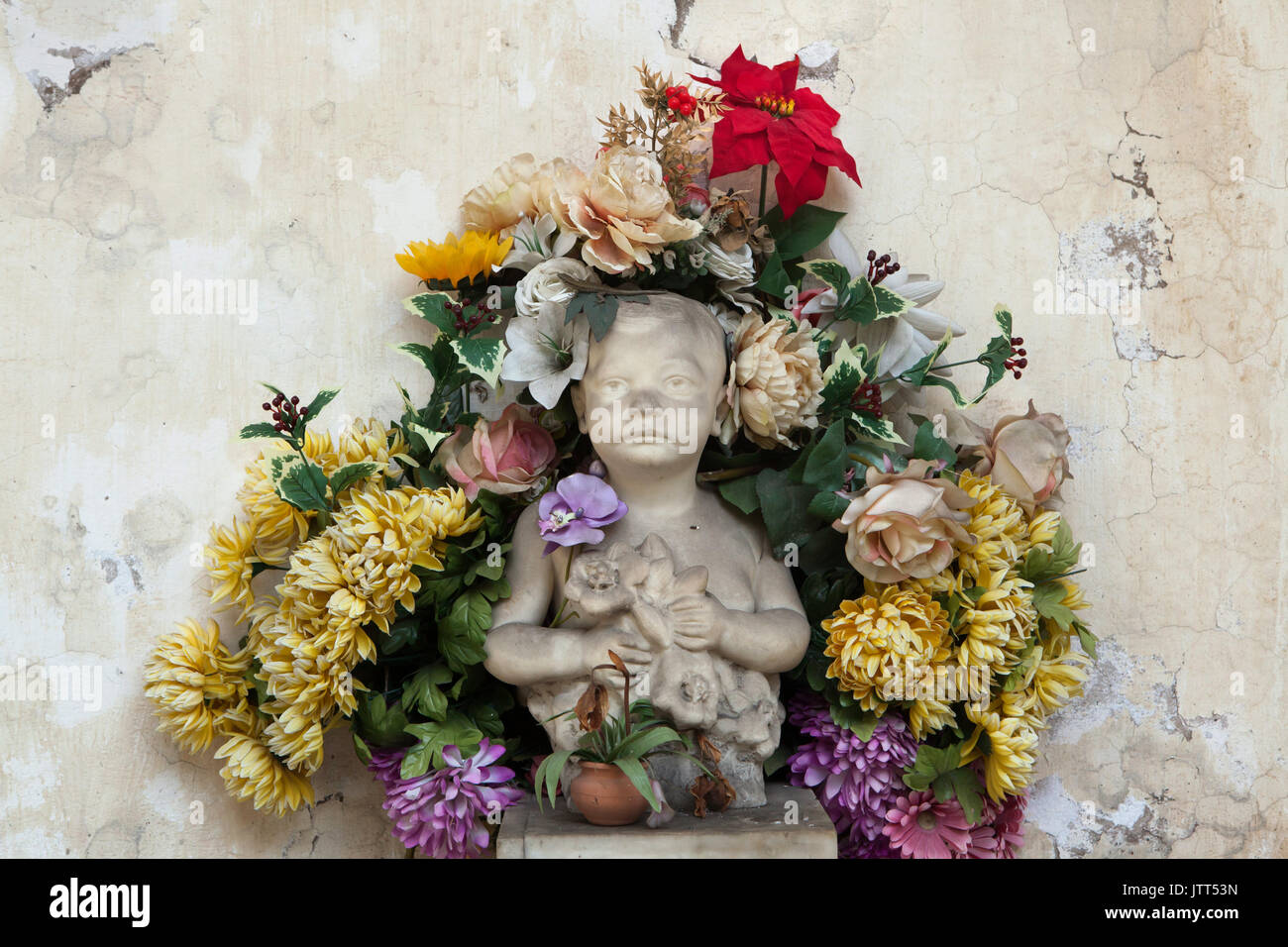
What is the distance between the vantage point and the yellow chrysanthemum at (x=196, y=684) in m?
1.50

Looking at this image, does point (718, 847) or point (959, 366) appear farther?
point (959, 366)

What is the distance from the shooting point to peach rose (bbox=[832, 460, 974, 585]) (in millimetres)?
1395

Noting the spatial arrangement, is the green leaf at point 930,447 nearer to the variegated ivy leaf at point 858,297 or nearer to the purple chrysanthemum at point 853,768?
the variegated ivy leaf at point 858,297

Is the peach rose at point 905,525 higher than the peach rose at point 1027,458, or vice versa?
the peach rose at point 1027,458

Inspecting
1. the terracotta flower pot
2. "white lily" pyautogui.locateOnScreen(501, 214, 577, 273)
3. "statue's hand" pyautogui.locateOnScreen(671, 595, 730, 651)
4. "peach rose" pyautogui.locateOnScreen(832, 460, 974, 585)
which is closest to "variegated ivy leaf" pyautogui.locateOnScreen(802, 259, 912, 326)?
"peach rose" pyautogui.locateOnScreen(832, 460, 974, 585)

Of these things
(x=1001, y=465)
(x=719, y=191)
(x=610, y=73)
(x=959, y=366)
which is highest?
(x=610, y=73)

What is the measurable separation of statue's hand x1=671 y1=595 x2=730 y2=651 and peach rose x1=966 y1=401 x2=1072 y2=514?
436 millimetres

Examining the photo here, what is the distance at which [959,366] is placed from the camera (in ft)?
5.60

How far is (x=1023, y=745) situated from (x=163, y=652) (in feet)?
3.52

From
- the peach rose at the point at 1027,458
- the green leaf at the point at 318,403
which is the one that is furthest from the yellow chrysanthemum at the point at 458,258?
the peach rose at the point at 1027,458

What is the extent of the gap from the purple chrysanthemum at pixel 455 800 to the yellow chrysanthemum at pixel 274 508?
1.10ft

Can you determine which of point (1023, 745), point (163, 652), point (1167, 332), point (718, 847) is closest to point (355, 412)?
point (163, 652)

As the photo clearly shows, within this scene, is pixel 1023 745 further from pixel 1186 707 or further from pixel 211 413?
pixel 211 413

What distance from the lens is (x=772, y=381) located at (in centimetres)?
146
